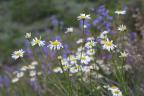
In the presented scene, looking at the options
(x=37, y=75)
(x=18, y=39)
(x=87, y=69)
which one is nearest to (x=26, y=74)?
(x=37, y=75)

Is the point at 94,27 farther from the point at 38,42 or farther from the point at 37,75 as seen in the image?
the point at 38,42

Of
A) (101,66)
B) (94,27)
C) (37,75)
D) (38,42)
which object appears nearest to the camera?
(38,42)

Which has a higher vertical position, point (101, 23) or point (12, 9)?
point (12, 9)

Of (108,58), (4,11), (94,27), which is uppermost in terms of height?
(4,11)

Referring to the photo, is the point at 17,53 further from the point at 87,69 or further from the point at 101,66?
the point at 101,66

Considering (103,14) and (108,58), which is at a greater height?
(103,14)

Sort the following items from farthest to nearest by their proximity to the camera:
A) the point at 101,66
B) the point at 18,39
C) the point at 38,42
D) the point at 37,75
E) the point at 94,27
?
the point at 18,39
the point at 94,27
the point at 37,75
the point at 101,66
the point at 38,42

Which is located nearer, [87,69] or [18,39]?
[87,69]

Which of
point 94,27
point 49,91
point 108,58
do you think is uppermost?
point 94,27

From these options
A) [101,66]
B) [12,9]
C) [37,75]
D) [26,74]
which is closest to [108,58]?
[101,66]
